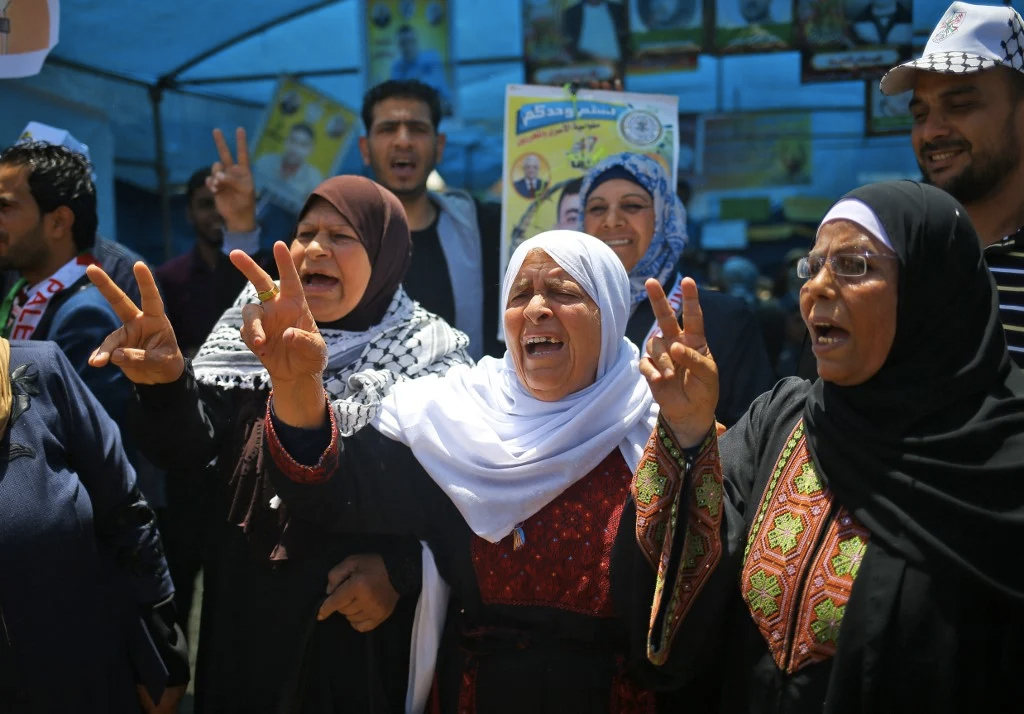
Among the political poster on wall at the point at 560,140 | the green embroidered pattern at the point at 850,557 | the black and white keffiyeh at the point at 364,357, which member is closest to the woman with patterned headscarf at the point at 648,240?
the political poster on wall at the point at 560,140

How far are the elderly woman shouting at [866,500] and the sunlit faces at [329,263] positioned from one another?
113 cm

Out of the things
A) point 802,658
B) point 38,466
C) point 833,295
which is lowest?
point 802,658

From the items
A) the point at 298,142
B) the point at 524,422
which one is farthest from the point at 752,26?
the point at 524,422

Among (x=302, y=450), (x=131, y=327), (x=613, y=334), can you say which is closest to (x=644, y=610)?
(x=613, y=334)

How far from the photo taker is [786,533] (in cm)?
202

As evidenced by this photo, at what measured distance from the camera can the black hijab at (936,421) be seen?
71.1 inches

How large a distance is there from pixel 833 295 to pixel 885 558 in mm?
499

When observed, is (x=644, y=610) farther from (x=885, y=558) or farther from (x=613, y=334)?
(x=613, y=334)

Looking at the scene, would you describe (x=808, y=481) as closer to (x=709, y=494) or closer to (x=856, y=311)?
(x=709, y=494)

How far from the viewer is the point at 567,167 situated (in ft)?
13.0

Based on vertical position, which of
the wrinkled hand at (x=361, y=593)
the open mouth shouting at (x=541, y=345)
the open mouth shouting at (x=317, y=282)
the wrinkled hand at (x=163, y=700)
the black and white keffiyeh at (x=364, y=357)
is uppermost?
the open mouth shouting at (x=317, y=282)

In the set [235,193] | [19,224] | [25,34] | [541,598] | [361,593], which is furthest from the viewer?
[235,193]

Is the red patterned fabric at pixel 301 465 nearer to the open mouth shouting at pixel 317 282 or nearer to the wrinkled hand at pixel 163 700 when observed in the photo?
the open mouth shouting at pixel 317 282

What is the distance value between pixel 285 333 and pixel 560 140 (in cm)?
198
